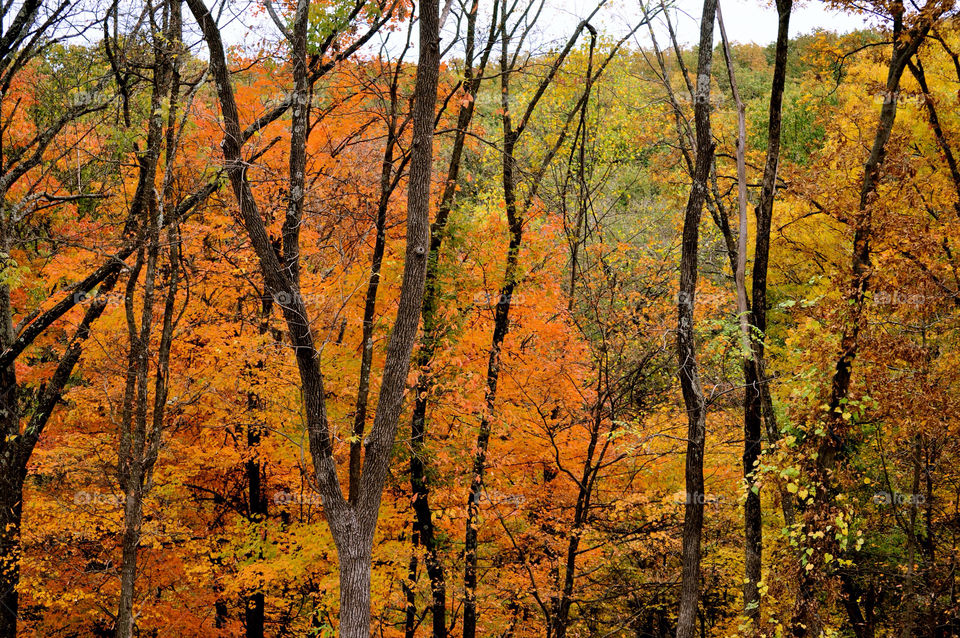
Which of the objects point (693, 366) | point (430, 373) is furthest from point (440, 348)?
point (693, 366)

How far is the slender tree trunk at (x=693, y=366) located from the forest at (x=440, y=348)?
5 centimetres

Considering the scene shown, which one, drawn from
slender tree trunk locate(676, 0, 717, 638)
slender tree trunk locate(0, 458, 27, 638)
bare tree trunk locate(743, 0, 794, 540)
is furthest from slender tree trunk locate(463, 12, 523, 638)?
slender tree trunk locate(0, 458, 27, 638)

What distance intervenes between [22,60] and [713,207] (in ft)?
36.8

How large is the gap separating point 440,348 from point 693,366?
5366 mm

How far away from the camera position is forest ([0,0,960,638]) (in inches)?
324

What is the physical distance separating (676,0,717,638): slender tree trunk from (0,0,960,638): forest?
0.16 feet

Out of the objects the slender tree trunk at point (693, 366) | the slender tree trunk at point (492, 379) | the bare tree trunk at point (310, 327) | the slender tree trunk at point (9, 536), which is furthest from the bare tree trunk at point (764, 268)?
the slender tree trunk at point (9, 536)

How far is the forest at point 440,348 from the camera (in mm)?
8234

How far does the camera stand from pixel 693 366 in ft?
27.3

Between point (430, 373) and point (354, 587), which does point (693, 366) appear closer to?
point (354, 587)

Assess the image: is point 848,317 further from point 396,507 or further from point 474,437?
point 396,507

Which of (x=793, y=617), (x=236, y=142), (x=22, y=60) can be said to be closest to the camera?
(x=236, y=142)

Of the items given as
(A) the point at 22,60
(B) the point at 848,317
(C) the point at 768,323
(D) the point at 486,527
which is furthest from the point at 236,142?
(C) the point at 768,323

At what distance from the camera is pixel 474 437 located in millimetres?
12844
